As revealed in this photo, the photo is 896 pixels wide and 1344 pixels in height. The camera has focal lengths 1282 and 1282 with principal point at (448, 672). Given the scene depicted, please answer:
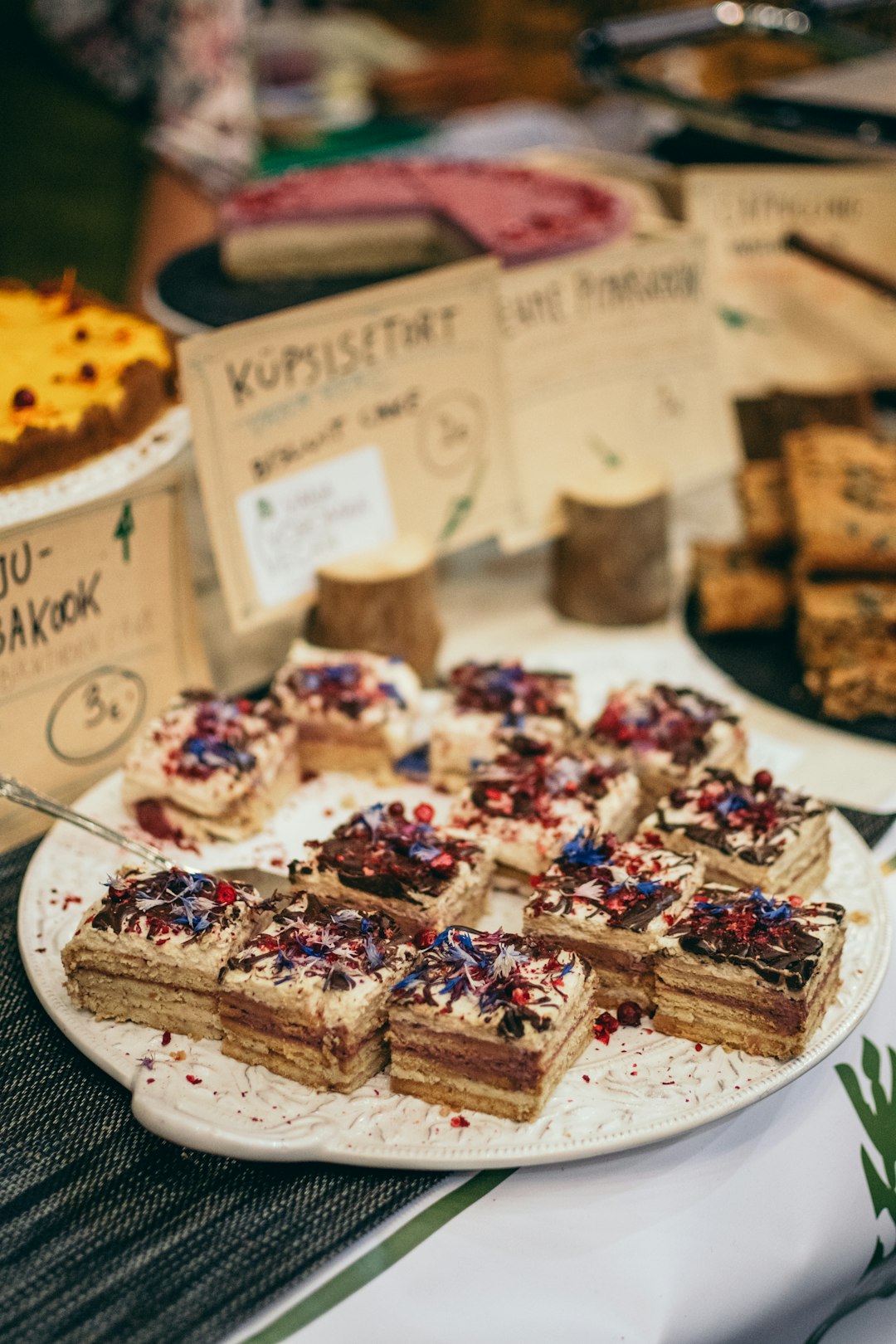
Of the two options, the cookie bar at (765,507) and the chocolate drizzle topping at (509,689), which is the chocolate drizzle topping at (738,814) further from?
the cookie bar at (765,507)

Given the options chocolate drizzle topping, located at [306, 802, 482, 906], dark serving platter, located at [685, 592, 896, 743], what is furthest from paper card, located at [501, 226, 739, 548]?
chocolate drizzle topping, located at [306, 802, 482, 906]

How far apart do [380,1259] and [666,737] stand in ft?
3.74

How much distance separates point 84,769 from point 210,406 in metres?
0.78

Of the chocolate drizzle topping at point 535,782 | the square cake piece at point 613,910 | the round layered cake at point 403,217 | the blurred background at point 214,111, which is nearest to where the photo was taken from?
the square cake piece at point 613,910

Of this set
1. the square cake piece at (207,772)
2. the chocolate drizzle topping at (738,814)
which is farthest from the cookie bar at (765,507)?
the square cake piece at (207,772)

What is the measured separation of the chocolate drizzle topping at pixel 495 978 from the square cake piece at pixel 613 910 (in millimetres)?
92

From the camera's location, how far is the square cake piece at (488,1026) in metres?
1.75

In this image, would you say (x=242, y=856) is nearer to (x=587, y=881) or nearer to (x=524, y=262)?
(x=587, y=881)

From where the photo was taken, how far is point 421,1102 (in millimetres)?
1823

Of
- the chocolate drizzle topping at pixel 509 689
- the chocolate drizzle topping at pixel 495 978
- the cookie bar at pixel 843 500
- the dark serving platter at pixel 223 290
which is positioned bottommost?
the chocolate drizzle topping at pixel 509 689

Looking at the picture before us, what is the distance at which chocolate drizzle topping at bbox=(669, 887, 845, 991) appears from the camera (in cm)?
185

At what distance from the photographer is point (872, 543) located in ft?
9.57

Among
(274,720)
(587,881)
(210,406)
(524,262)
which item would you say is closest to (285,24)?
(524,262)

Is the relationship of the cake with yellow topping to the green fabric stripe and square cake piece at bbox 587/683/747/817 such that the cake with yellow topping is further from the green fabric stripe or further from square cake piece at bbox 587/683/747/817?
the green fabric stripe
